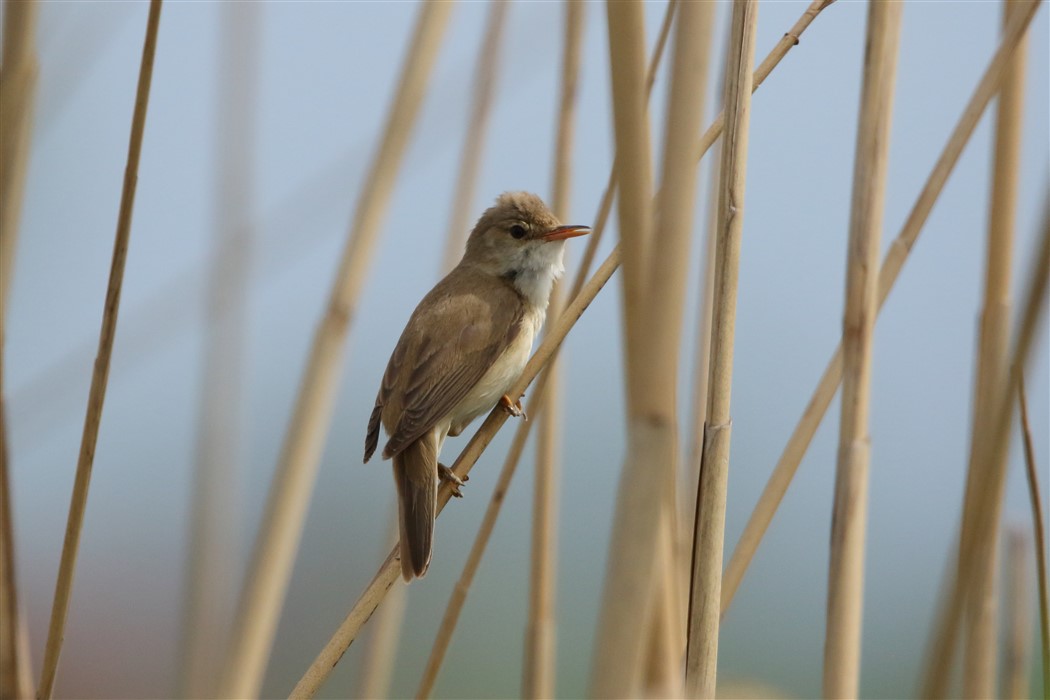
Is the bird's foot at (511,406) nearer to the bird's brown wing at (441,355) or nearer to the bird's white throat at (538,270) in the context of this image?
the bird's brown wing at (441,355)

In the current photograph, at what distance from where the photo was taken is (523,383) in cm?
213

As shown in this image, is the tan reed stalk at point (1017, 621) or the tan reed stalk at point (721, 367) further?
the tan reed stalk at point (1017, 621)

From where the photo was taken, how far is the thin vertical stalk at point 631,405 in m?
1.22

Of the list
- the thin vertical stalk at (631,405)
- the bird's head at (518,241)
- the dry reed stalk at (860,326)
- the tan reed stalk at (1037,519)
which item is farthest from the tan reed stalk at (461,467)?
the tan reed stalk at (1037,519)

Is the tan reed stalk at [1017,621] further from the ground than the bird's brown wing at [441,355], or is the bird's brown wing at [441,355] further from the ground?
the bird's brown wing at [441,355]

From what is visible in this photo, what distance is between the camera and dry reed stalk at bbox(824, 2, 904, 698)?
1852mm

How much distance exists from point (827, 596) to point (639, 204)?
0.95 meters

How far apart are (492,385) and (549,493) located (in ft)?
1.63

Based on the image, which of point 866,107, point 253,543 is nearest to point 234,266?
point 253,543

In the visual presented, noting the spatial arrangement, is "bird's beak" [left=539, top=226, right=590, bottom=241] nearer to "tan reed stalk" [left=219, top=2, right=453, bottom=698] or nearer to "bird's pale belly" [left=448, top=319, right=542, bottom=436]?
"bird's pale belly" [left=448, top=319, right=542, bottom=436]

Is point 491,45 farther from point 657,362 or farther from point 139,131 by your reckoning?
point 657,362

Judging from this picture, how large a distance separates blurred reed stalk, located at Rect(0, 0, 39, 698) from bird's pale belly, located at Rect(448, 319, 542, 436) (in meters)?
1.31

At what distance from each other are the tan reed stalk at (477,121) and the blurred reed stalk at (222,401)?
0.59 meters

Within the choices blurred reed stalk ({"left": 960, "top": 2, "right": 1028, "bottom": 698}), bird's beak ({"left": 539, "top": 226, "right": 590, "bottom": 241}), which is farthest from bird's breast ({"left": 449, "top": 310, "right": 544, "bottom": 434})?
blurred reed stalk ({"left": 960, "top": 2, "right": 1028, "bottom": 698})
